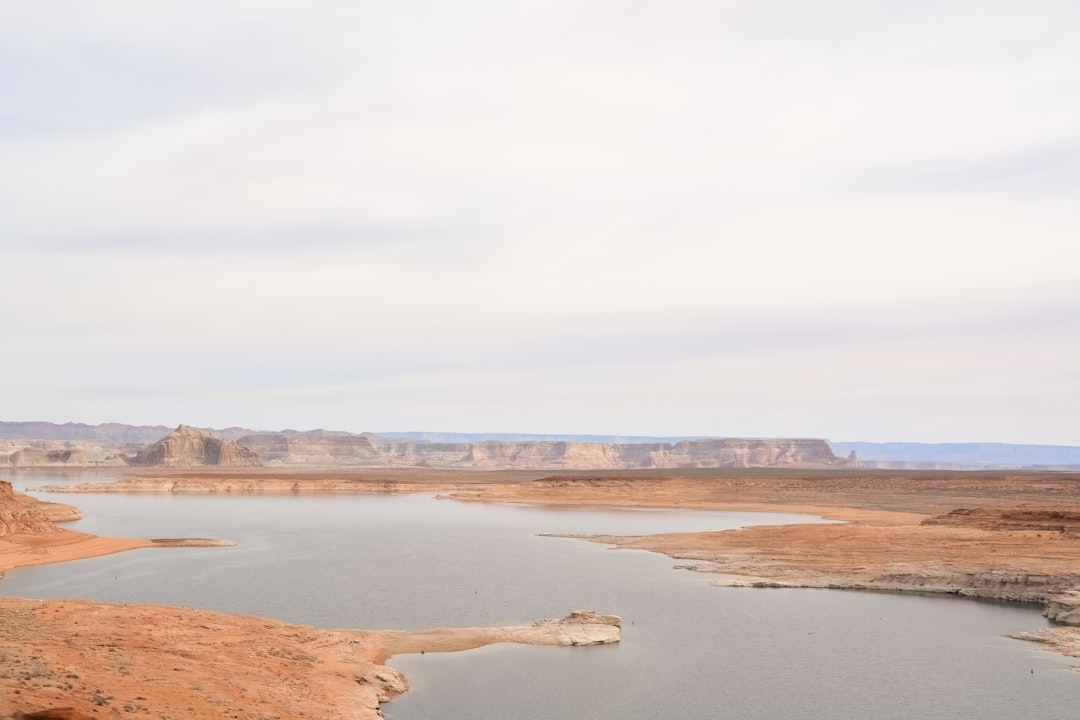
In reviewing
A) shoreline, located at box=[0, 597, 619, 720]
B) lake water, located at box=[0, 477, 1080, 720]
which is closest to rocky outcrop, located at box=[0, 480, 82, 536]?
lake water, located at box=[0, 477, 1080, 720]

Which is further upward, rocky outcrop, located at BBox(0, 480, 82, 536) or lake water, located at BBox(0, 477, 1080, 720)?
rocky outcrop, located at BBox(0, 480, 82, 536)

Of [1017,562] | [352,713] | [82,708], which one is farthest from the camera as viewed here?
[1017,562]

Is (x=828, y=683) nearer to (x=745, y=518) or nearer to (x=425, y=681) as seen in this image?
(x=425, y=681)

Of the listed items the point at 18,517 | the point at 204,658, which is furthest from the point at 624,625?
the point at 18,517

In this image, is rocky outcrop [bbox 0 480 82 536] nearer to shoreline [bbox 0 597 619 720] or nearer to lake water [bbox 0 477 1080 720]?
lake water [bbox 0 477 1080 720]

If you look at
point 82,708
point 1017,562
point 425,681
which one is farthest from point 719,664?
point 1017,562

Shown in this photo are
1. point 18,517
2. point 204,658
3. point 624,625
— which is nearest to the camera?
point 204,658

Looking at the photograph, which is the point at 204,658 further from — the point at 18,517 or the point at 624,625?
the point at 18,517

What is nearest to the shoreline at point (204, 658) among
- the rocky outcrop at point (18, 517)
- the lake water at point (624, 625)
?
the lake water at point (624, 625)

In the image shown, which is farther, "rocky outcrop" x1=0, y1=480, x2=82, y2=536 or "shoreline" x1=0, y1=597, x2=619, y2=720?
"rocky outcrop" x1=0, y1=480, x2=82, y2=536
